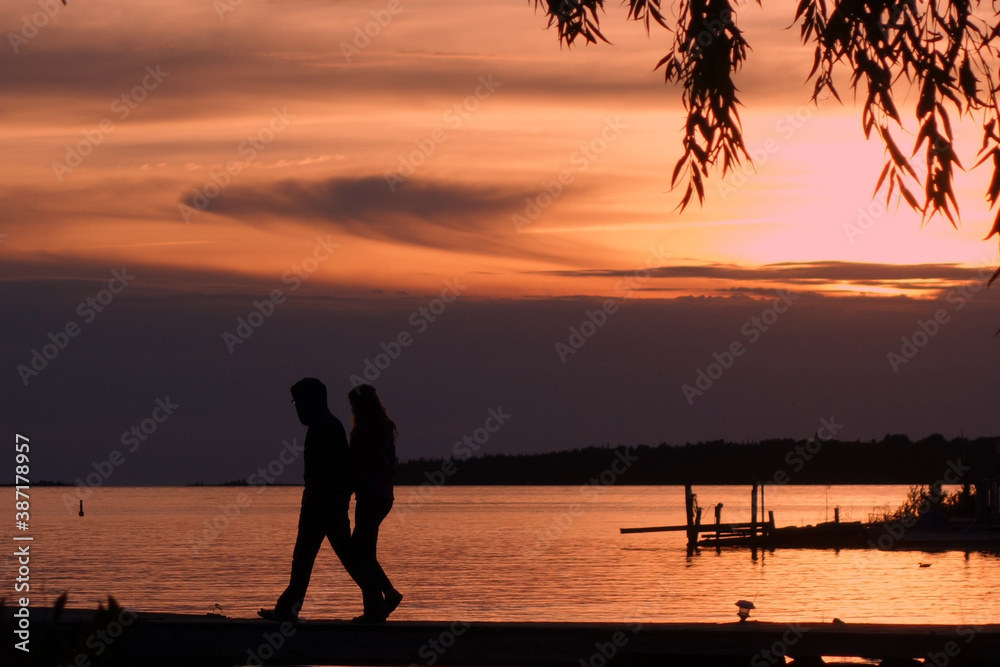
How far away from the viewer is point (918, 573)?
152 feet

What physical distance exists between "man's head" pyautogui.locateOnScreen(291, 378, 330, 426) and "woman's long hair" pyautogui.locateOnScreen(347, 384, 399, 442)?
0.26 m

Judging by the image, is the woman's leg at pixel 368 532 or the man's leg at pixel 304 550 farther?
the woman's leg at pixel 368 532

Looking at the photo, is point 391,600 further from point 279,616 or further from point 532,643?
point 532,643

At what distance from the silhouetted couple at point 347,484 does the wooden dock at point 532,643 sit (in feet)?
2.74

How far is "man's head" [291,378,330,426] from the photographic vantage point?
9.49 metres

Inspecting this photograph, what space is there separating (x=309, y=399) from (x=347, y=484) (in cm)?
77

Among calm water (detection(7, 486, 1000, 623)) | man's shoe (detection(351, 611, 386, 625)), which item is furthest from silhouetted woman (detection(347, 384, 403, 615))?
calm water (detection(7, 486, 1000, 623))

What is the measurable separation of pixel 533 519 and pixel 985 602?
269 ft

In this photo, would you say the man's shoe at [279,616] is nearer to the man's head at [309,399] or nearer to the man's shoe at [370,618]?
the man's shoe at [370,618]

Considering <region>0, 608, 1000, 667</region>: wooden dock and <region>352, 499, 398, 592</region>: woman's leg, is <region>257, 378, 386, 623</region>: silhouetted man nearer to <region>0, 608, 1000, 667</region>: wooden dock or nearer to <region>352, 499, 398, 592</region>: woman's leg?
<region>352, 499, 398, 592</region>: woman's leg

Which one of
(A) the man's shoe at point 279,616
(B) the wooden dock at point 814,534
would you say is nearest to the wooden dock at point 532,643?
(A) the man's shoe at point 279,616

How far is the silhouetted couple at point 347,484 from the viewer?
376 inches

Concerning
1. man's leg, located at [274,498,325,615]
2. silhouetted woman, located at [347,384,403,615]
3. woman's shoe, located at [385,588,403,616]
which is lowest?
woman's shoe, located at [385,588,403,616]

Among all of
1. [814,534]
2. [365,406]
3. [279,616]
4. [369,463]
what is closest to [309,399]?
[365,406]
